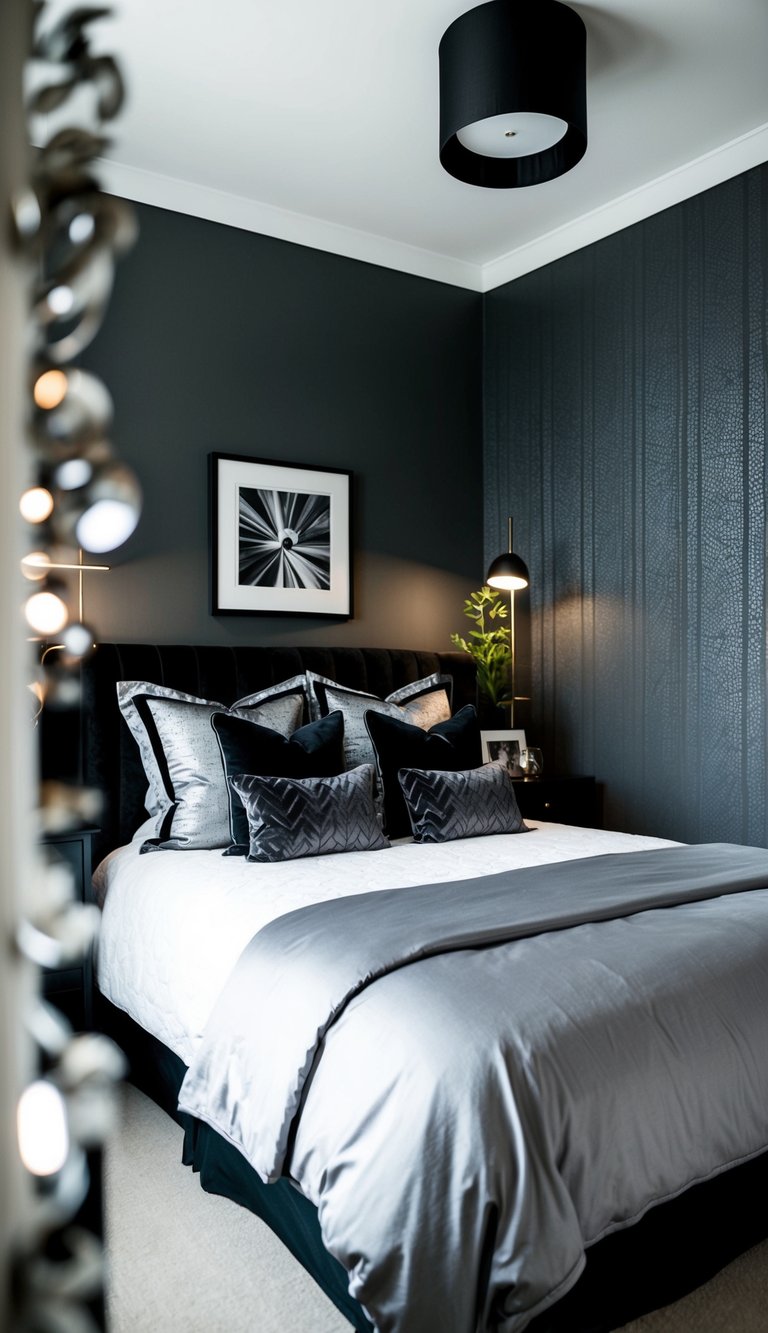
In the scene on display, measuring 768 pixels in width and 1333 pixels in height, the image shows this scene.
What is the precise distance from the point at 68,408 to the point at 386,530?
4.18m

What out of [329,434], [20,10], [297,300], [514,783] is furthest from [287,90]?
[20,10]

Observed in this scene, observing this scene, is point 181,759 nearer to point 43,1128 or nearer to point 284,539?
point 284,539

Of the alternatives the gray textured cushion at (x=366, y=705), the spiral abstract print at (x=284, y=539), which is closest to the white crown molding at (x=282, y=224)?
the spiral abstract print at (x=284, y=539)

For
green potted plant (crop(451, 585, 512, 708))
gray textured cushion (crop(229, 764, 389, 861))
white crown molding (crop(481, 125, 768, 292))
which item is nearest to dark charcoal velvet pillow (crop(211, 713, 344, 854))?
gray textured cushion (crop(229, 764, 389, 861))

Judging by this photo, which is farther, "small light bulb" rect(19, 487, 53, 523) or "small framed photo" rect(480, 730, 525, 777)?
"small framed photo" rect(480, 730, 525, 777)

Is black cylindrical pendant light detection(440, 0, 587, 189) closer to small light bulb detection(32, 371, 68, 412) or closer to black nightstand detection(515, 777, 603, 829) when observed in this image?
black nightstand detection(515, 777, 603, 829)

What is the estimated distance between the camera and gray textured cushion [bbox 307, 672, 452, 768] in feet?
11.3

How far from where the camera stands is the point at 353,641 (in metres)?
4.28

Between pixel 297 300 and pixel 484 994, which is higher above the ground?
pixel 297 300

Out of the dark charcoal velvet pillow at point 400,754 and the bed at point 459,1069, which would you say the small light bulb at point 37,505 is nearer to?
the bed at point 459,1069

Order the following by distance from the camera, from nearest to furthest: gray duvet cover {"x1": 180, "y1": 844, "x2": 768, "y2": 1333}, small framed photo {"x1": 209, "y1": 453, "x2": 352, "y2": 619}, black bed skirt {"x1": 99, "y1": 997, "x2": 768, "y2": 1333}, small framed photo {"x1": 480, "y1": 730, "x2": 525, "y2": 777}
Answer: gray duvet cover {"x1": 180, "y1": 844, "x2": 768, "y2": 1333} < black bed skirt {"x1": 99, "y1": 997, "x2": 768, "y2": 1333} < small framed photo {"x1": 209, "y1": 453, "x2": 352, "y2": 619} < small framed photo {"x1": 480, "y1": 730, "x2": 525, "y2": 777}

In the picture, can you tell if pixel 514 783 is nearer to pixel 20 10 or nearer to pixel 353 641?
pixel 353 641

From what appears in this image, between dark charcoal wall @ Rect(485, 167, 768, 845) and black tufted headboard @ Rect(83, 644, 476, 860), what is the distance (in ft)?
2.69

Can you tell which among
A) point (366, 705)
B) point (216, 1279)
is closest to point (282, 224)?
point (366, 705)
